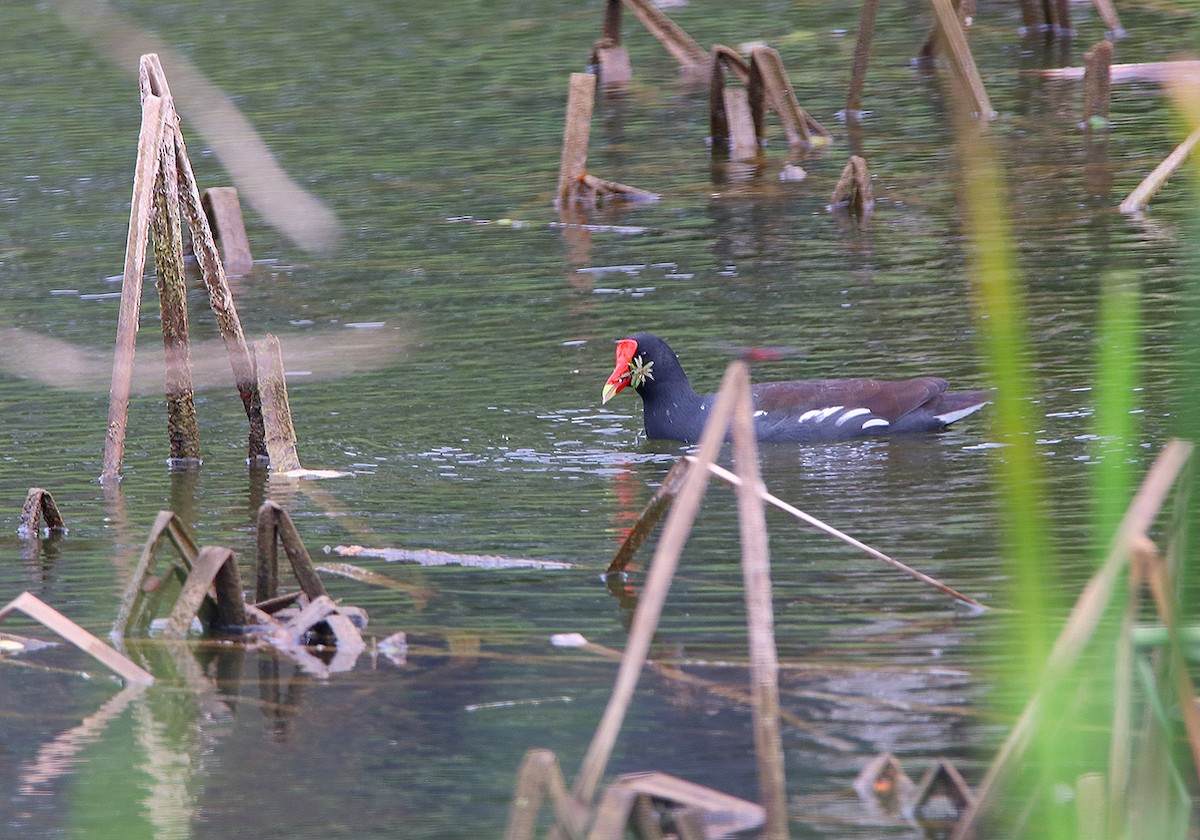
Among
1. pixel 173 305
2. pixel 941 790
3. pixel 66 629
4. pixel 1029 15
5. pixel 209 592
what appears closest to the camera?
pixel 941 790

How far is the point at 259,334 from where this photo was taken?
10.3 metres

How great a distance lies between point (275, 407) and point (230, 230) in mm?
4668

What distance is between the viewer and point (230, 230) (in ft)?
39.7

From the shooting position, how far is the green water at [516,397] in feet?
14.8

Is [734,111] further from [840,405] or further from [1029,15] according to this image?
[840,405]

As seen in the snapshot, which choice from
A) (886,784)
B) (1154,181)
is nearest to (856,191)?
(1154,181)

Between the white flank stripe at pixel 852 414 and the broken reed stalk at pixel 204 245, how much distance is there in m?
2.54

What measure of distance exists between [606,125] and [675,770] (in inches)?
486

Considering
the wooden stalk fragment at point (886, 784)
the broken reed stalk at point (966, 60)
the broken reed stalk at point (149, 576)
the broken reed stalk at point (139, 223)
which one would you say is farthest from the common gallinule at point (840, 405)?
the wooden stalk fragment at point (886, 784)

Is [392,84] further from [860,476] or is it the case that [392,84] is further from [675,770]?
[675,770]

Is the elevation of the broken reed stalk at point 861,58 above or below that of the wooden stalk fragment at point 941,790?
above

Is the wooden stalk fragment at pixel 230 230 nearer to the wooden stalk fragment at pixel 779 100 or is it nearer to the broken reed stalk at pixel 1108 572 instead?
the wooden stalk fragment at pixel 779 100

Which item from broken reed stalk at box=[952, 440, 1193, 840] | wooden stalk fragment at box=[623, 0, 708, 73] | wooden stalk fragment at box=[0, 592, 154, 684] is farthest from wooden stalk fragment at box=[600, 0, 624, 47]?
broken reed stalk at box=[952, 440, 1193, 840]

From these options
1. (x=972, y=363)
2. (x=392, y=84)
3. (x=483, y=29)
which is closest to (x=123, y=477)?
(x=972, y=363)
